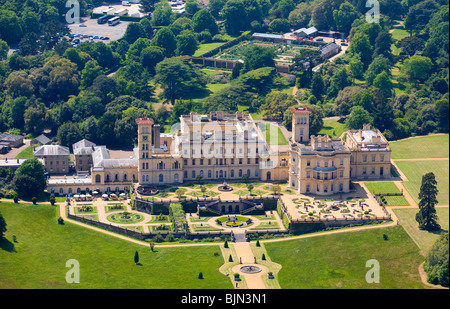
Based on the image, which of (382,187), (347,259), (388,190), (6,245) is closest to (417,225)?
(347,259)

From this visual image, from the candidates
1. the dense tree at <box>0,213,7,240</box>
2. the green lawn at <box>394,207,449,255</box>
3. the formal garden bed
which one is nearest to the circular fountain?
the formal garden bed

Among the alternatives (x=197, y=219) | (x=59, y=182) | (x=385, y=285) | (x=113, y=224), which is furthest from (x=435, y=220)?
(x=59, y=182)

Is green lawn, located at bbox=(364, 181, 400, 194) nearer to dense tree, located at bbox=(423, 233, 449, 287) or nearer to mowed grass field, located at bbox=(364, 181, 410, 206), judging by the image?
mowed grass field, located at bbox=(364, 181, 410, 206)

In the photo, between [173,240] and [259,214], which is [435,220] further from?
[173,240]

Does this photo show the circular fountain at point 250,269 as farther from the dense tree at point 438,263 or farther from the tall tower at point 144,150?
the tall tower at point 144,150

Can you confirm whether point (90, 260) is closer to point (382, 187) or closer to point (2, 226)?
point (2, 226)
